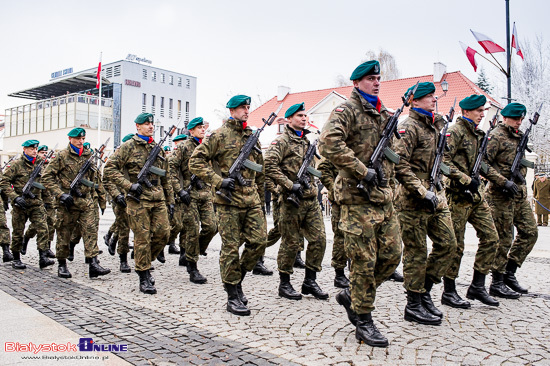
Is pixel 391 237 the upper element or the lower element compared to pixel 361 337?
upper

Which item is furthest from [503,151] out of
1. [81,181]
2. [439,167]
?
[81,181]

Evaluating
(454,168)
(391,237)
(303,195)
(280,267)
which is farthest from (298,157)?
(391,237)

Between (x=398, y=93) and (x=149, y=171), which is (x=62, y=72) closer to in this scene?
(x=398, y=93)

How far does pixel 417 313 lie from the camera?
5027 millimetres

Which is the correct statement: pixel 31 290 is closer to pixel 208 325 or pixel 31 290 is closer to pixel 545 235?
pixel 208 325

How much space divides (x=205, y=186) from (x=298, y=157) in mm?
2125

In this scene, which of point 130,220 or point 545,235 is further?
point 545,235

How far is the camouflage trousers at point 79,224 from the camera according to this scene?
25.4 feet

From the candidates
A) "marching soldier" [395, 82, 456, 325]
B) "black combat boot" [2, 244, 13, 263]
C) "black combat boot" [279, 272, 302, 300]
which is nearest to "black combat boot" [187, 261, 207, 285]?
"black combat boot" [279, 272, 302, 300]

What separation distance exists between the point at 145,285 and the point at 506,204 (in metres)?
4.62

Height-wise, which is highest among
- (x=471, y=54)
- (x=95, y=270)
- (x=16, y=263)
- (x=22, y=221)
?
(x=471, y=54)

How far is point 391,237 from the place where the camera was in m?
4.55

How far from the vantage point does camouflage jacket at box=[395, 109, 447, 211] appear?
5.14 metres

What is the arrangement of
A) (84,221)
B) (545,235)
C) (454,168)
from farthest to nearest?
1. (545,235)
2. (84,221)
3. (454,168)
